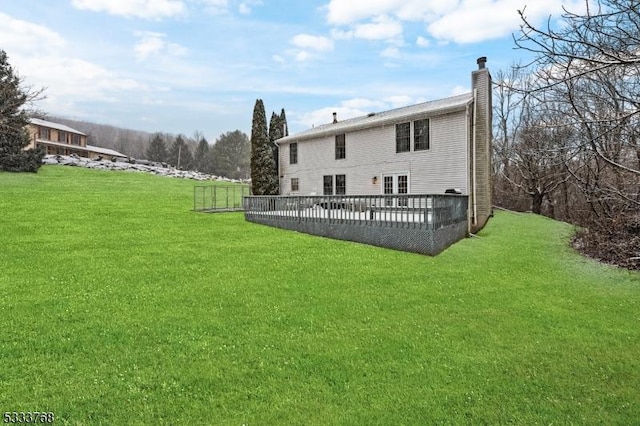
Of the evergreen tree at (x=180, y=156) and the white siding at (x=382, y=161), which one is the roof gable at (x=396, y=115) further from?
the evergreen tree at (x=180, y=156)

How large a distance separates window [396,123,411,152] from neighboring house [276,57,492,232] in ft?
0.15

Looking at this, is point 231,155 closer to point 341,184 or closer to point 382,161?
point 341,184

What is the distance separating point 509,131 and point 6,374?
35.0m

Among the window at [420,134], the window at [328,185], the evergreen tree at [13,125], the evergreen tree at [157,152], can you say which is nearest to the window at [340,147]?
the window at [328,185]

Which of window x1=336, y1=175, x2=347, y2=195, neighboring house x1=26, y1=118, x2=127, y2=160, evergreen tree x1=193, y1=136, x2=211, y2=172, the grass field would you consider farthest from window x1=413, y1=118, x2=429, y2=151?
evergreen tree x1=193, y1=136, x2=211, y2=172

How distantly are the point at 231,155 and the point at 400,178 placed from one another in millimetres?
52404

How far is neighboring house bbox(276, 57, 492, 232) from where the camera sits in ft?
49.9

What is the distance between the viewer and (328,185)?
20.6m

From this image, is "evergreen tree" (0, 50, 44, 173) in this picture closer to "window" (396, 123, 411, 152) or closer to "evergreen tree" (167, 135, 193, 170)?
"window" (396, 123, 411, 152)

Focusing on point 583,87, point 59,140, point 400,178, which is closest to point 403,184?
point 400,178

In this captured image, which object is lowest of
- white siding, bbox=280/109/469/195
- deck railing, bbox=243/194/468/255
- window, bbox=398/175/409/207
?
deck railing, bbox=243/194/468/255

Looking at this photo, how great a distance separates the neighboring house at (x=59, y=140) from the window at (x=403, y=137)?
4486 centimetres

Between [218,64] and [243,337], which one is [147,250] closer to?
[243,337]

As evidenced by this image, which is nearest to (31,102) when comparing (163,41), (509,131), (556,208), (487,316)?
(163,41)
